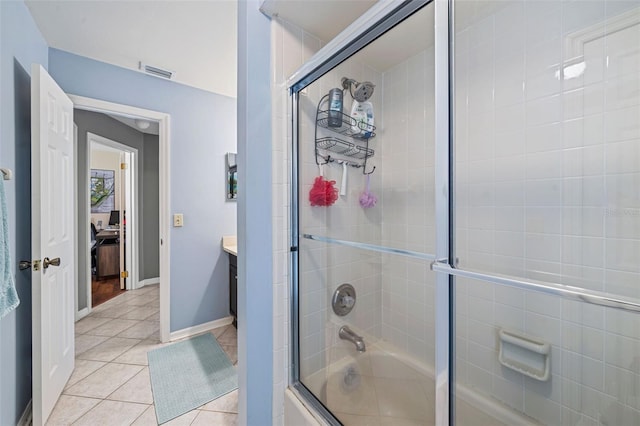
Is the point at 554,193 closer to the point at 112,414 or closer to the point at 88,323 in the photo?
the point at 112,414

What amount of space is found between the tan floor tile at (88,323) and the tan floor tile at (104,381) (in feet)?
2.80

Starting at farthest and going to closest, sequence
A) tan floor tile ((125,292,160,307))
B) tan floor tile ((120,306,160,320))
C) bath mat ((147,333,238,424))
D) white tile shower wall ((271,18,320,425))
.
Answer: tan floor tile ((125,292,160,307)), tan floor tile ((120,306,160,320)), bath mat ((147,333,238,424)), white tile shower wall ((271,18,320,425))

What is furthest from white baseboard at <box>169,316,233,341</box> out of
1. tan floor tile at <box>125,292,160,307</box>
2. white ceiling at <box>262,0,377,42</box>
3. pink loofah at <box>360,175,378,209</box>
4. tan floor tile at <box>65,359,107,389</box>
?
white ceiling at <box>262,0,377,42</box>

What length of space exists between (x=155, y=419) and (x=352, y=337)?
1.24 metres

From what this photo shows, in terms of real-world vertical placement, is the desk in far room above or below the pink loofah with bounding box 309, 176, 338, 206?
below

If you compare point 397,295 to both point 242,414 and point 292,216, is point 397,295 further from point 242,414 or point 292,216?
point 242,414

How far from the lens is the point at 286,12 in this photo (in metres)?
1.31

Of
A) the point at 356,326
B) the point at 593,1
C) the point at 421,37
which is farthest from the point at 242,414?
the point at 593,1

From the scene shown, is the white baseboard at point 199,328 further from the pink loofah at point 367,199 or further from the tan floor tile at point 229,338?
the pink loofah at point 367,199

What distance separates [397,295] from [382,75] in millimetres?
1283

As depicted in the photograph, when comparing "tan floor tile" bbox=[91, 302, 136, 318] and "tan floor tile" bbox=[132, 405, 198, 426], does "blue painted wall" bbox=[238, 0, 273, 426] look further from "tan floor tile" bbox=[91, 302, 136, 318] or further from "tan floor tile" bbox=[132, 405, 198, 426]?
"tan floor tile" bbox=[91, 302, 136, 318]

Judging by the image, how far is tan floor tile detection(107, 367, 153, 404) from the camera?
1.72 meters

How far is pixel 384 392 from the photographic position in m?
1.43

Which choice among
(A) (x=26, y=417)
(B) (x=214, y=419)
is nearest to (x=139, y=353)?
(A) (x=26, y=417)
